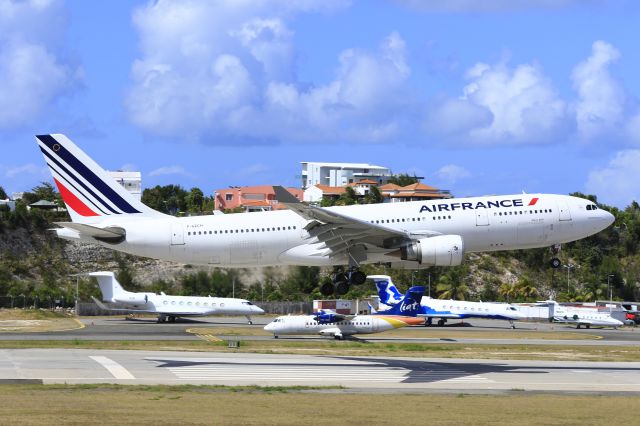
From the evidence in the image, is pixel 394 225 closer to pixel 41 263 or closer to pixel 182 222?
pixel 182 222

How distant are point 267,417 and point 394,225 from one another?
25.7 meters

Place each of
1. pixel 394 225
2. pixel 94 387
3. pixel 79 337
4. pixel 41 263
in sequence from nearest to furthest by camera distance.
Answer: pixel 94 387, pixel 394 225, pixel 79 337, pixel 41 263

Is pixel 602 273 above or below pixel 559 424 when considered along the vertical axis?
above

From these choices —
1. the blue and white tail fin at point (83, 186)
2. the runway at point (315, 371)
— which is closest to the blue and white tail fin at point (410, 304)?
the runway at point (315, 371)

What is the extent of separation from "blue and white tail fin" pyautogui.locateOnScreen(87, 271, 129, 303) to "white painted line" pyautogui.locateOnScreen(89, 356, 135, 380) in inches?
1924

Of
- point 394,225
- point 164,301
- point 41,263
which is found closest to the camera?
point 394,225

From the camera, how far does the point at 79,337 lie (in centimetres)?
7650

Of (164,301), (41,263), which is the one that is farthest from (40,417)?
(41,263)

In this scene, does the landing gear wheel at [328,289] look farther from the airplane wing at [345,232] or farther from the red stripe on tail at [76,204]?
the red stripe on tail at [76,204]

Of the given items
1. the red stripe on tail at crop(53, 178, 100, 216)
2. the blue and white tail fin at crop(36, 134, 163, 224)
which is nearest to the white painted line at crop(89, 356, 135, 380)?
the blue and white tail fin at crop(36, 134, 163, 224)

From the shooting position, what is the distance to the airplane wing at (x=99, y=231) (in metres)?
58.7

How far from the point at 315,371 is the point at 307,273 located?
56.9m

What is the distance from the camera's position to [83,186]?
64.1m

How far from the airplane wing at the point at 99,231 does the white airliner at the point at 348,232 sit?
0.06 metres
